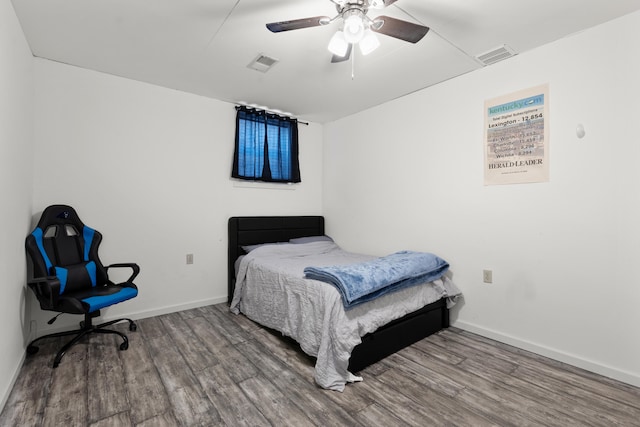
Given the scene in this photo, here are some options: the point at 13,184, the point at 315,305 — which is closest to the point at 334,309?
the point at 315,305

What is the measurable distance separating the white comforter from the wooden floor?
0.58ft

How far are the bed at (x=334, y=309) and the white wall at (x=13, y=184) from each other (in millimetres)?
1735

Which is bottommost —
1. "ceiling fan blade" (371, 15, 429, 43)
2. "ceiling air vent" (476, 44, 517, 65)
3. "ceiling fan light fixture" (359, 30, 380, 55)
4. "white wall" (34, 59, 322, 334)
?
"white wall" (34, 59, 322, 334)

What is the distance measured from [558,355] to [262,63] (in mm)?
3481

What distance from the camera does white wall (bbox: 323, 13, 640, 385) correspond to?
6.85 feet

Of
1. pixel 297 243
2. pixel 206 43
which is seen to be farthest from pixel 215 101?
pixel 297 243

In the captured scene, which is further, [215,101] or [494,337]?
[215,101]

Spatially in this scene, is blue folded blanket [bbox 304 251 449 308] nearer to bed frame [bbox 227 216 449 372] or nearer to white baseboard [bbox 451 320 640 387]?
bed frame [bbox 227 216 449 372]

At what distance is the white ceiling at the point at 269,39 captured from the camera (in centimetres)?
199

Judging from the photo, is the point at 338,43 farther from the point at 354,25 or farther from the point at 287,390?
the point at 287,390

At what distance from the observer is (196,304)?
11.5 ft

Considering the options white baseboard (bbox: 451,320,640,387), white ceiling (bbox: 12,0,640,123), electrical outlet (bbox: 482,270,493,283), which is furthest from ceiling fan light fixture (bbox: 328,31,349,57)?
white baseboard (bbox: 451,320,640,387)

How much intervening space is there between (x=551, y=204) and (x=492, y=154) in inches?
25.4

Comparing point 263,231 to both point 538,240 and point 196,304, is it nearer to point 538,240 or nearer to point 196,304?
point 196,304
